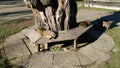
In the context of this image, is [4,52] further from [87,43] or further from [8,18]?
[8,18]

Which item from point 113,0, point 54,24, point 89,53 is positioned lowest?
point 113,0

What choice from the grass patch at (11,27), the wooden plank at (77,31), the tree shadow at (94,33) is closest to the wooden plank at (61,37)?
the wooden plank at (77,31)

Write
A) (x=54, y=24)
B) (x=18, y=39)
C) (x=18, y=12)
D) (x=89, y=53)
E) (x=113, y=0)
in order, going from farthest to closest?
(x=113, y=0)
(x=18, y=12)
(x=18, y=39)
(x=54, y=24)
(x=89, y=53)

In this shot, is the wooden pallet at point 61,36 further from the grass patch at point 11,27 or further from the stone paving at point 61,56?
the grass patch at point 11,27

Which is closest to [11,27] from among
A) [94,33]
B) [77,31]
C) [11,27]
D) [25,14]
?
[11,27]

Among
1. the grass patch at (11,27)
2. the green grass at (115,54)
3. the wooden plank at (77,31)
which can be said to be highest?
the wooden plank at (77,31)

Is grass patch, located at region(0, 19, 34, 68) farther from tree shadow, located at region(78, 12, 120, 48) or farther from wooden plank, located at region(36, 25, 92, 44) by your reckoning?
tree shadow, located at region(78, 12, 120, 48)

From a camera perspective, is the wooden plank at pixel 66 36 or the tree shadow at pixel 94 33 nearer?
the wooden plank at pixel 66 36

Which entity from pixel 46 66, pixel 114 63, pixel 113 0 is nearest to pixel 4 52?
pixel 46 66

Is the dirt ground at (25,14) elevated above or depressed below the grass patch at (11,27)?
below

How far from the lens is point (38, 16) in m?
7.00

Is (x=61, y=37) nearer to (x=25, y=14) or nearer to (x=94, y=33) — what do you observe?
(x=94, y=33)

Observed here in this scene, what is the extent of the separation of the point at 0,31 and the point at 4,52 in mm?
2354

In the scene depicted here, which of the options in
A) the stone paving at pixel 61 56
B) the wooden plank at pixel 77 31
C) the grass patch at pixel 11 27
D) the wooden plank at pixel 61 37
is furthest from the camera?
the grass patch at pixel 11 27
